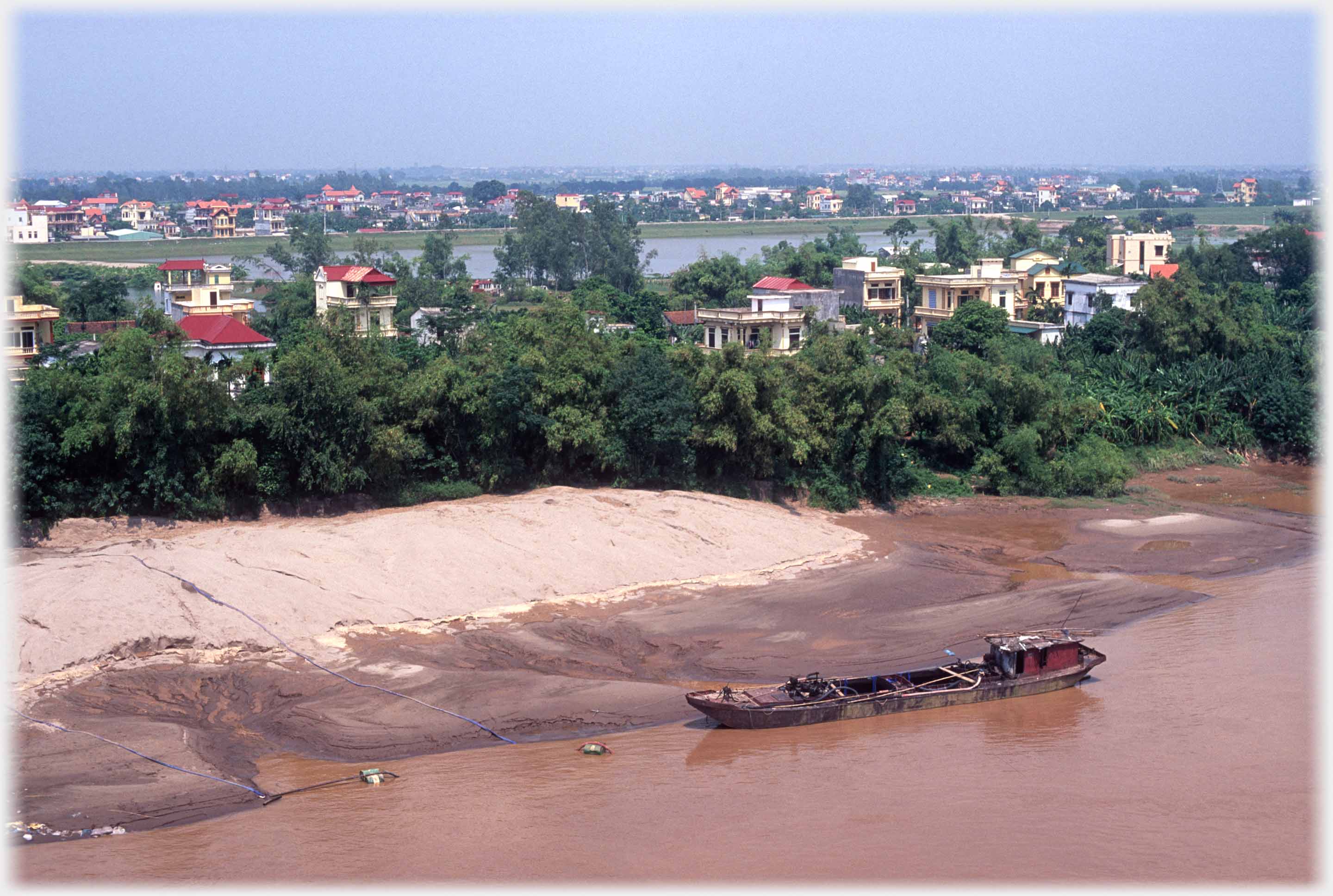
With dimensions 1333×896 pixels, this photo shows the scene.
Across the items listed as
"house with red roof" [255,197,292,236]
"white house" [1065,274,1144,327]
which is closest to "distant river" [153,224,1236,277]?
"house with red roof" [255,197,292,236]

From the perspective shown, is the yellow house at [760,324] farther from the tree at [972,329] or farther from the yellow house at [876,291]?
the yellow house at [876,291]

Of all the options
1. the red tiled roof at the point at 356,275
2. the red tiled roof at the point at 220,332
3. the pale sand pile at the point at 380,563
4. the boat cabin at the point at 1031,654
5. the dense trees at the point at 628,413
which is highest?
the red tiled roof at the point at 356,275

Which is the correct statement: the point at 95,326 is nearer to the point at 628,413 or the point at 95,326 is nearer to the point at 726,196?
the point at 628,413

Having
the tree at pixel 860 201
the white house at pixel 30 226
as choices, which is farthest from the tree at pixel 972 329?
the tree at pixel 860 201

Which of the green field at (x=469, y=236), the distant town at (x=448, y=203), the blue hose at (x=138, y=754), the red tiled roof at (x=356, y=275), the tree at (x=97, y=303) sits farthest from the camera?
the distant town at (x=448, y=203)

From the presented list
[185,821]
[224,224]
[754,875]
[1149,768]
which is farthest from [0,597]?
[224,224]

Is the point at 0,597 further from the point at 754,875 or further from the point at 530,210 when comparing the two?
the point at 530,210
